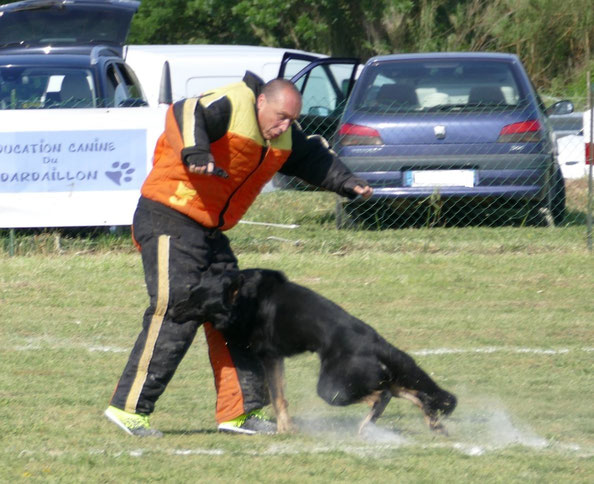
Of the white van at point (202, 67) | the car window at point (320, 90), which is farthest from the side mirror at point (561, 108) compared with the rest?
the white van at point (202, 67)

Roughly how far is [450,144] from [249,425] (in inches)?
212

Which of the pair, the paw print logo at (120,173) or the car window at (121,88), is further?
the car window at (121,88)

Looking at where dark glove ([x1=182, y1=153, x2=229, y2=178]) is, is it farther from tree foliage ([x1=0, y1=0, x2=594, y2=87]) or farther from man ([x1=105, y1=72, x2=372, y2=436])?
tree foliage ([x1=0, y1=0, x2=594, y2=87])

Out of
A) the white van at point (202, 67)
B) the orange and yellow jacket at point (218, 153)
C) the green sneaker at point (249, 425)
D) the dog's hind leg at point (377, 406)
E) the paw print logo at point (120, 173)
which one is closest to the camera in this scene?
the orange and yellow jacket at point (218, 153)

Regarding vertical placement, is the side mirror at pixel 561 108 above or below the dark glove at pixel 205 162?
below

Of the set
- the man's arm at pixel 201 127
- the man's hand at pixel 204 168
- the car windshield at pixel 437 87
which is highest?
the man's arm at pixel 201 127

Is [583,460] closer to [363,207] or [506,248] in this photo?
[506,248]

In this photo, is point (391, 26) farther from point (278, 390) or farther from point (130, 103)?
point (278, 390)

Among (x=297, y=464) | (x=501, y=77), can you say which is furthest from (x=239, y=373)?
(x=501, y=77)

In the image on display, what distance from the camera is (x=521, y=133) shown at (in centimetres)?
996

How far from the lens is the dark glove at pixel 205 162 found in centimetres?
443

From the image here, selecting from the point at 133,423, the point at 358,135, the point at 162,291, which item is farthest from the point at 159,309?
the point at 358,135

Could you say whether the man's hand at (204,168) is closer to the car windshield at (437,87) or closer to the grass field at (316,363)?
the grass field at (316,363)

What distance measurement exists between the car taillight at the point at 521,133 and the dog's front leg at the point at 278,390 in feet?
18.1
